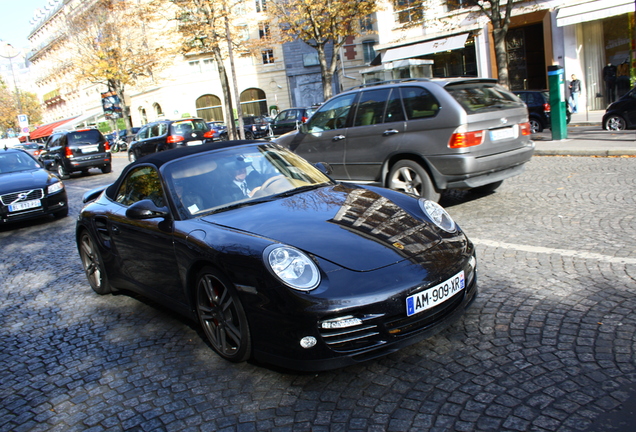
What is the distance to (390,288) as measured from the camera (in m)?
3.14

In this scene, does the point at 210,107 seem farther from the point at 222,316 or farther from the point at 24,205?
the point at 222,316

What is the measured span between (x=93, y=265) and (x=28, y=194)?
19.3 ft

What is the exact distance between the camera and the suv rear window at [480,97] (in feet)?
24.0

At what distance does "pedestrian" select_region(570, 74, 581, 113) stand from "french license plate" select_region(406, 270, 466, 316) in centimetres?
2230

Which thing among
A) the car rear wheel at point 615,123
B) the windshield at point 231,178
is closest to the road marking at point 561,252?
the windshield at point 231,178

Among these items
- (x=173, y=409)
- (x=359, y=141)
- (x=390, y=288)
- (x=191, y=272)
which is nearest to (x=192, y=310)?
(x=191, y=272)

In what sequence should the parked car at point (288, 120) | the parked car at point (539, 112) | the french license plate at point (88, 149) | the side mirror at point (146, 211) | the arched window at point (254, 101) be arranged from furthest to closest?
the arched window at point (254, 101) < the parked car at point (288, 120) < the french license plate at point (88, 149) < the parked car at point (539, 112) < the side mirror at point (146, 211)

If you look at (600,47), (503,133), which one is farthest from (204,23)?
(503,133)

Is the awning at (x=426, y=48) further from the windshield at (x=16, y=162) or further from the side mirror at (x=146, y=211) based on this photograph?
the side mirror at (x=146, y=211)

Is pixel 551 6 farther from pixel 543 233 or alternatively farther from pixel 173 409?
pixel 173 409

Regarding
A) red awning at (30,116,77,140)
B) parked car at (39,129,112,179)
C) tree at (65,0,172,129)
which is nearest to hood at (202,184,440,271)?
parked car at (39,129,112,179)

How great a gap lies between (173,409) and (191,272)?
0.95 m

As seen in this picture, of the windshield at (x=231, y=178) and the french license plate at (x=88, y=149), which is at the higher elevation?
the french license plate at (x=88, y=149)

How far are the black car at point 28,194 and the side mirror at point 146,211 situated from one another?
294 inches
